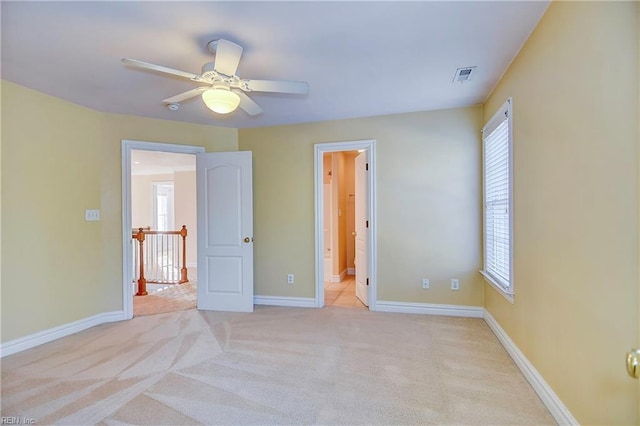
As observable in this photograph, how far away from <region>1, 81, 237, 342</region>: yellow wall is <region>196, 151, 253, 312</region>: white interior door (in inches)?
25.2

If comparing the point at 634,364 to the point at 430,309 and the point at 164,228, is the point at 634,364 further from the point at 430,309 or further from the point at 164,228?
the point at 164,228

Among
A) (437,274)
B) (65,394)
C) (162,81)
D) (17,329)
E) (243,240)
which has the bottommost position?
(65,394)

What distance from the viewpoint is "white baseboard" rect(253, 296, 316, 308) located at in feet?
13.5

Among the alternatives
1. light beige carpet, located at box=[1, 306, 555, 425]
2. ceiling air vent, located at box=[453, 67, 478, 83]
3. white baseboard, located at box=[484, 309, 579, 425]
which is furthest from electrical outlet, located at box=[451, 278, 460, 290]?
ceiling air vent, located at box=[453, 67, 478, 83]

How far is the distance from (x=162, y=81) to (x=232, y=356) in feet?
8.19

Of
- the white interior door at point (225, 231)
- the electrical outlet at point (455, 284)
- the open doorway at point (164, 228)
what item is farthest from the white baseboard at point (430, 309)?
the open doorway at point (164, 228)

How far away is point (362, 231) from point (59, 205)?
11.3ft

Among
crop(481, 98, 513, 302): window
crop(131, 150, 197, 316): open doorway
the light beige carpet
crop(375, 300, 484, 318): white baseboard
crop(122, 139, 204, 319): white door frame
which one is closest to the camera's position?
the light beige carpet

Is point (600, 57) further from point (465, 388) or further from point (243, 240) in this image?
point (243, 240)

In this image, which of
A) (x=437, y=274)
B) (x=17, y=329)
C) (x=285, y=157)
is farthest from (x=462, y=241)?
(x=17, y=329)

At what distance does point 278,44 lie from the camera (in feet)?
7.24

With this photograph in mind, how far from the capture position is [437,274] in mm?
3723

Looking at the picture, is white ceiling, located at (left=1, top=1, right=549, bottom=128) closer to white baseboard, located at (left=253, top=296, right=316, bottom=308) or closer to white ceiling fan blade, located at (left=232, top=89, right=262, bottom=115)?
white ceiling fan blade, located at (left=232, top=89, right=262, bottom=115)

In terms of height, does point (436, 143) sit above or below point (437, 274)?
above
